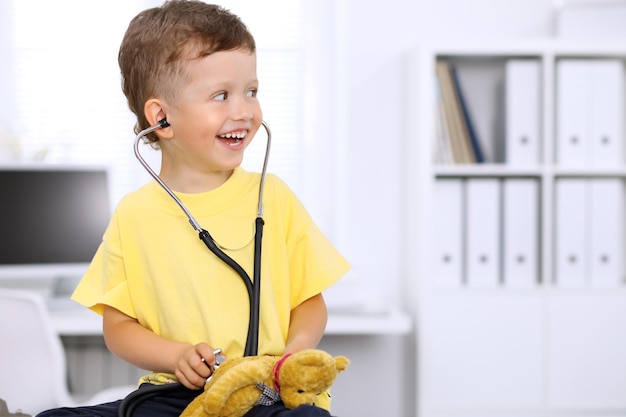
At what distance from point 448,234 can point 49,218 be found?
1.42m

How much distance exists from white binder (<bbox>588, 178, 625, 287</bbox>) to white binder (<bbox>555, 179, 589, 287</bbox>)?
0.03 metres

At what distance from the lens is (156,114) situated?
1127 millimetres

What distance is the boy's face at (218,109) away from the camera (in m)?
1.08

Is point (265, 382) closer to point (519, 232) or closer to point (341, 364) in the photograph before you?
point (341, 364)

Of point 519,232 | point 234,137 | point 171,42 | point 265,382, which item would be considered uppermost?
point 171,42

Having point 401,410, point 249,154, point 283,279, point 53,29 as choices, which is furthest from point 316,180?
point 283,279

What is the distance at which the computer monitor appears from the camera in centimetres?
288

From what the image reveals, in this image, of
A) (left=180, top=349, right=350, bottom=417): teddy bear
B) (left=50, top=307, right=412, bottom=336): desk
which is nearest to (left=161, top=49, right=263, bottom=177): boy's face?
(left=180, top=349, right=350, bottom=417): teddy bear

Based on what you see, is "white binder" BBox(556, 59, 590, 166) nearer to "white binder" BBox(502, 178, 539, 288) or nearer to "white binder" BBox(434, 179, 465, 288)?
"white binder" BBox(502, 178, 539, 288)

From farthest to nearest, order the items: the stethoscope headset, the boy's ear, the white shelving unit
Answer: the white shelving unit < the boy's ear < the stethoscope headset

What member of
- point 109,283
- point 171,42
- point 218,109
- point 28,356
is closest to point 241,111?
point 218,109

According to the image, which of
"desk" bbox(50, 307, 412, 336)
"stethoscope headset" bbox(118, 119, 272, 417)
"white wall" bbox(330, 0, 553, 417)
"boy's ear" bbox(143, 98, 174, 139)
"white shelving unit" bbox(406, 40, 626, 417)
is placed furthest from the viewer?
"white wall" bbox(330, 0, 553, 417)

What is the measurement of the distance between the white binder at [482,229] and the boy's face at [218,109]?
1880mm

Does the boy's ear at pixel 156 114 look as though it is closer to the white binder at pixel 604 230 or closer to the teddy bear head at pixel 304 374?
the teddy bear head at pixel 304 374
